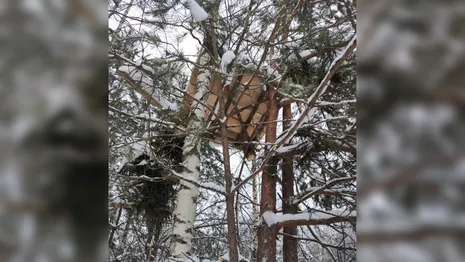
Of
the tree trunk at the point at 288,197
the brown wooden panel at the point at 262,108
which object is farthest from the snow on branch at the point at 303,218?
the brown wooden panel at the point at 262,108

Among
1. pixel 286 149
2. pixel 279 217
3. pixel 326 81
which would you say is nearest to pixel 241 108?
pixel 286 149

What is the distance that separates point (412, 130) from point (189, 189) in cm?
141

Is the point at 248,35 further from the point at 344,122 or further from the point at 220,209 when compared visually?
the point at 220,209

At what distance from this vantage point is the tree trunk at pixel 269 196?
1.68 metres

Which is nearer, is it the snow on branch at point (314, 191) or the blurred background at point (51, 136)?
the blurred background at point (51, 136)

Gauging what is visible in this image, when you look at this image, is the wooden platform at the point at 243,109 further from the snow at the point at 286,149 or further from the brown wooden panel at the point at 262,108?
the snow at the point at 286,149

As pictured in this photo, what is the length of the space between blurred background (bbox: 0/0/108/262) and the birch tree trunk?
1.23 m

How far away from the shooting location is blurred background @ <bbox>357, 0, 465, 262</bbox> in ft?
0.64

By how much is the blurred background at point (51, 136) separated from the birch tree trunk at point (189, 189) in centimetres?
123

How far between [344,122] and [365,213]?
1355mm

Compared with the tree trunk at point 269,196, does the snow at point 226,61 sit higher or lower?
higher

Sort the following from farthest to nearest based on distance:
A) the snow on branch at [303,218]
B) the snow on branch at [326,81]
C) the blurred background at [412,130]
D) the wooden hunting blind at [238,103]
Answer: the snow on branch at [303,218], the wooden hunting blind at [238,103], the snow on branch at [326,81], the blurred background at [412,130]

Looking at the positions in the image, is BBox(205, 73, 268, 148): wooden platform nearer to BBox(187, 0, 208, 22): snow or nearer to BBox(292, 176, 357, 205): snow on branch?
BBox(187, 0, 208, 22): snow

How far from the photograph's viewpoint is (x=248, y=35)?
5.33 ft
